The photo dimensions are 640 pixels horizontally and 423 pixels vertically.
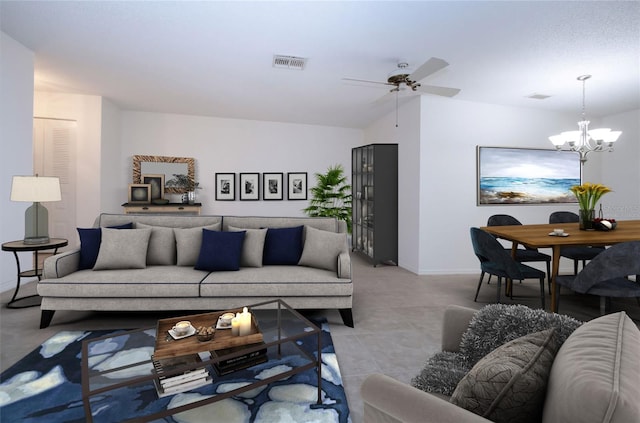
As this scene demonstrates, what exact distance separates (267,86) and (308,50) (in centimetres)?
141

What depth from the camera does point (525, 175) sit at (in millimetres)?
5594

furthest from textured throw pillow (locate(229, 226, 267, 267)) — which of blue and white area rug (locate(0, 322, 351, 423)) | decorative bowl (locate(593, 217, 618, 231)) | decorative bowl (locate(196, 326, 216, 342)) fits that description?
decorative bowl (locate(593, 217, 618, 231))

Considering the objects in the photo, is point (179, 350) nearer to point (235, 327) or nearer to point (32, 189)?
point (235, 327)

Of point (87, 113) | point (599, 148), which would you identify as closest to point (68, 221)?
point (87, 113)

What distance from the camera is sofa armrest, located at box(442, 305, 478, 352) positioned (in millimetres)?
1787

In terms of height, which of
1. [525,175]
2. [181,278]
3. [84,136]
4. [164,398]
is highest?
[84,136]

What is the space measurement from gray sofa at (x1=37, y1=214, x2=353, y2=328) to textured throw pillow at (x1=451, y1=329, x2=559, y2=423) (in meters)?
2.05

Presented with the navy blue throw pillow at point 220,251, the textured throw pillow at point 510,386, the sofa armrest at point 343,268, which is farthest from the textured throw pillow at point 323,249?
the textured throw pillow at point 510,386

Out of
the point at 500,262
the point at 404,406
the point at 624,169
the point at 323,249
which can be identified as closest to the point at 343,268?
the point at 323,249

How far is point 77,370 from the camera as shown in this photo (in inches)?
92.5

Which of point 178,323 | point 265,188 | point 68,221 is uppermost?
point 265,188

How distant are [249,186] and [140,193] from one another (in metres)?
1.94

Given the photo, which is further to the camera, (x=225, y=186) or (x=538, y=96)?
(x=225, y=186)

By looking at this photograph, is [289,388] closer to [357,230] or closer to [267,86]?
[267,86]
